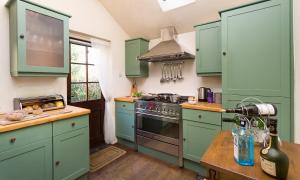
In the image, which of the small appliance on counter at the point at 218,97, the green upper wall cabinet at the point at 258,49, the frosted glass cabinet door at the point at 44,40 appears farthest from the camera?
the small appliance on counter at the point at 218,97

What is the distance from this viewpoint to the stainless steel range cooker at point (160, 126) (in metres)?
2.26

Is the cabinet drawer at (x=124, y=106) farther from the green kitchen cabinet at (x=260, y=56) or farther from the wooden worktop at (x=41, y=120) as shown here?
the green kitchen cabinet at (x=260, y=56)

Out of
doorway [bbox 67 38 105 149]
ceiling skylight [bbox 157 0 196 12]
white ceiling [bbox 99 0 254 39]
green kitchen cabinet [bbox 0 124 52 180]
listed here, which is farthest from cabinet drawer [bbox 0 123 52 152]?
ceiling skylight [bbox 157 0 196 12]

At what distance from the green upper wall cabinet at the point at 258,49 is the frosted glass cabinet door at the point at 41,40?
199cm

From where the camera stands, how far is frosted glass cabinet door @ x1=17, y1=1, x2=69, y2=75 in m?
1.58

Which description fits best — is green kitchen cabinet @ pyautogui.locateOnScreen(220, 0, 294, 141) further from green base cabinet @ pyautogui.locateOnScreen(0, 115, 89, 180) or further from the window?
the window

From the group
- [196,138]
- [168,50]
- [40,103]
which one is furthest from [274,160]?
[40,103]

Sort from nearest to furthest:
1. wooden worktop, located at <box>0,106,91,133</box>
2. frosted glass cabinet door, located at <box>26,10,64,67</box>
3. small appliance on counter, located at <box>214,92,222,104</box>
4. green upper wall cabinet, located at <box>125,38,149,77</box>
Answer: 1. wooden worktop, located at <box>0,106,91,133</box>
2. frosted glass cabinet door, located at <box>26,10,64,67</box>
3. small appliance on counter, located at <box>214,92,222,104</box>
4. green upper wall cabinet, located at <box>125,38,149,77</box>

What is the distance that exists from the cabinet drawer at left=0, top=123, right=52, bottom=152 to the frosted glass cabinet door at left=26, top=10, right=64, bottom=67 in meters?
0.73

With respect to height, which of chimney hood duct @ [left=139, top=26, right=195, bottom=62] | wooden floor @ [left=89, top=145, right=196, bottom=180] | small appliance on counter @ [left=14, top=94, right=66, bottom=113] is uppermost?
chimney hood duct @ [left=139, top=26, right=195, bottom=62]

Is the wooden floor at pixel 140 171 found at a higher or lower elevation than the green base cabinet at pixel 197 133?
lower

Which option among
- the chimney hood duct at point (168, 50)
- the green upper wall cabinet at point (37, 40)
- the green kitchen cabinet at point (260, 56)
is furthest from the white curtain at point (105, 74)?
the green kitchen cabinet at point (260, 56)

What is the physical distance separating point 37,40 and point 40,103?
0.74 metres

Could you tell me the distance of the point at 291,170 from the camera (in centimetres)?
71
